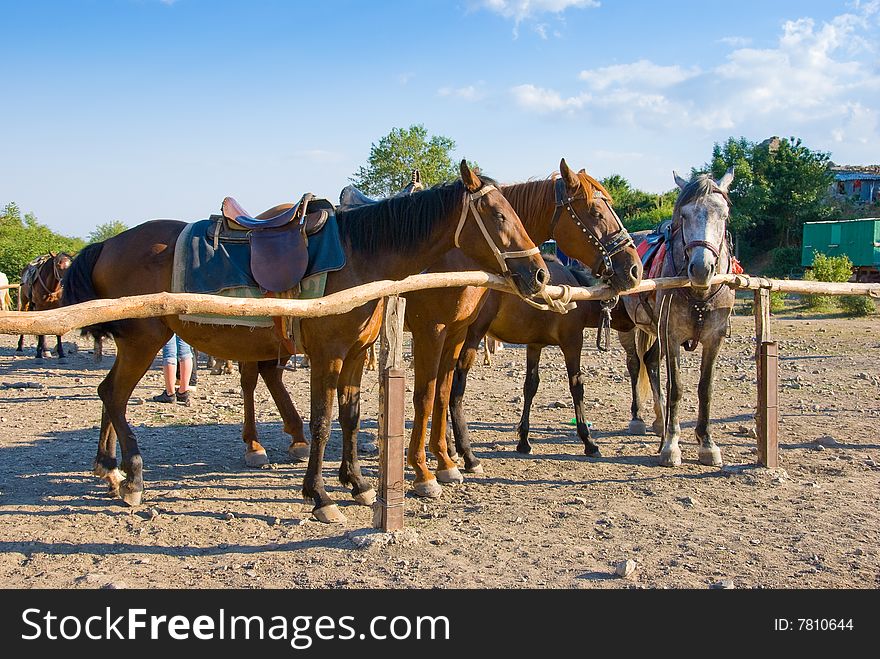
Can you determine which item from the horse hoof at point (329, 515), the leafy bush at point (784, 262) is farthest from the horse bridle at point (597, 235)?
the leafy bush at point (784, 262)

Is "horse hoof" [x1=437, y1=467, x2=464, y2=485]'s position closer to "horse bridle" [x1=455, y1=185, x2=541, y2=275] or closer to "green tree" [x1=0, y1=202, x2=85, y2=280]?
"horse bridle" [x1=455, y1=185, x2=541, y2=275]

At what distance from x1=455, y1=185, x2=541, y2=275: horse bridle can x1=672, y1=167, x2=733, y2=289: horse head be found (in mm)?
1704

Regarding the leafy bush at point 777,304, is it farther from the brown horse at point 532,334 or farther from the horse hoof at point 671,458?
the horse hoof at point 671,458

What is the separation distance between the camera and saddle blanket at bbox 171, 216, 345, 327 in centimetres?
479

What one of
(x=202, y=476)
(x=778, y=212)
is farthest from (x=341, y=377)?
(x=778, y=212)

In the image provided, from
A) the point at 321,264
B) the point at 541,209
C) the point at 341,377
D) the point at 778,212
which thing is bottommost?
the point at 341,377

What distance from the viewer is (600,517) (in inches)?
186

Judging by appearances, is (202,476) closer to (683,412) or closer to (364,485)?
(364,485)

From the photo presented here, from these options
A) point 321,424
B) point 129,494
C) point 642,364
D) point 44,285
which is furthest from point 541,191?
point 44,285

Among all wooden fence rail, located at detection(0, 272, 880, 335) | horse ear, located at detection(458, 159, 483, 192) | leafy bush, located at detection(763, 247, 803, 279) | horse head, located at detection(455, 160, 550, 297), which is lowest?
wooden fence rail, located at detection(0, 272, 880, 335)

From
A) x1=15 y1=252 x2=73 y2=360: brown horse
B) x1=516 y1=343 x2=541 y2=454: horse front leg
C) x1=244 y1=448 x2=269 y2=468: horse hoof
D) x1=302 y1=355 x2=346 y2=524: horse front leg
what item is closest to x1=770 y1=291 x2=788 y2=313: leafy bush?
x1=516 y1=343 x2=541 y2=454: horse front leg

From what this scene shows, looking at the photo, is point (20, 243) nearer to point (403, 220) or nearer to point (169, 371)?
point (169, 371)

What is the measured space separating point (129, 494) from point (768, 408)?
16.4ft

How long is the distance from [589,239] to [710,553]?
7.53 ft
